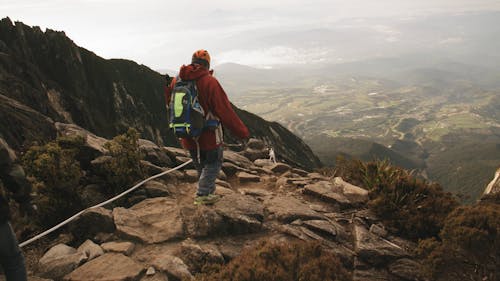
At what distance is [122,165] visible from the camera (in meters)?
9.35

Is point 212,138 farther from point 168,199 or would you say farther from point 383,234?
point 383,234

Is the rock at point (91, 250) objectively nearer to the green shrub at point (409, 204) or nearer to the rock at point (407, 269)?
the rock at point (407, 269)

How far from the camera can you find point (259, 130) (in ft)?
289

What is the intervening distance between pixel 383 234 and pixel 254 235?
3182mm

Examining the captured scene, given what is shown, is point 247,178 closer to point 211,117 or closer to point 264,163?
point 264,163

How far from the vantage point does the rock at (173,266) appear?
5869 mm

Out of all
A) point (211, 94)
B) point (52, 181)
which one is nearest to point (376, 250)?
point (211, 94)

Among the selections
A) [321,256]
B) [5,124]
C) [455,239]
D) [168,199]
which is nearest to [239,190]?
[168,199]

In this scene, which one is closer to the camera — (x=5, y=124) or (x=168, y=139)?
(x=5, y=124)

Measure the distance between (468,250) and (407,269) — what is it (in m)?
1.20

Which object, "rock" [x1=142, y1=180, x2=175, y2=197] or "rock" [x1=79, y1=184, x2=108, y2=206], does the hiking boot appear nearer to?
"rock" [x1=142, y1=180, x2=175, y2=197]

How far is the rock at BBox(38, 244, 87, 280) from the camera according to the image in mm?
5961

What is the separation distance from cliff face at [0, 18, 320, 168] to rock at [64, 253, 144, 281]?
3609 centimetres

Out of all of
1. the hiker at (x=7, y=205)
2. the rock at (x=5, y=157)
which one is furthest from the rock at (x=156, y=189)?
the rock at (x=5, y=157)
